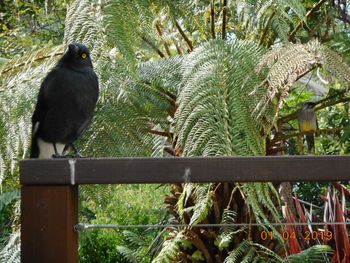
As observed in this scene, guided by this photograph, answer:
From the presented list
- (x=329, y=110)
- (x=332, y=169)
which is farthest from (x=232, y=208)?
(x=329, y=110)

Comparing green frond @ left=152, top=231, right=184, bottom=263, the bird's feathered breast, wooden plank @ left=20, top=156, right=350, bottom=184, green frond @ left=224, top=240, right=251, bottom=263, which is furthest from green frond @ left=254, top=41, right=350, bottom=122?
wooden plank @ left=20, top=156, right=350, bottom=184

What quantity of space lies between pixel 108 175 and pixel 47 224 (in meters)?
0.11

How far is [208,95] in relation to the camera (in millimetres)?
1959

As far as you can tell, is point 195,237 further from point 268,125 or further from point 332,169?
point 332,169

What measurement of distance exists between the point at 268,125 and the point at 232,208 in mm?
465

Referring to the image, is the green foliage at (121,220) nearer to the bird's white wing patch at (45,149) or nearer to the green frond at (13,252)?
the bird's white wing patch at (45,149)

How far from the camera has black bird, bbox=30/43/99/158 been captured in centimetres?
193

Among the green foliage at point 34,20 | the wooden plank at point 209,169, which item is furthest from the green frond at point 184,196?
the green foliage at point 34,20

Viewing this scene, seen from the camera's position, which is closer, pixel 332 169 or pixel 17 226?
pixel 332 169

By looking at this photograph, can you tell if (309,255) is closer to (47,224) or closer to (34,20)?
(47,224)

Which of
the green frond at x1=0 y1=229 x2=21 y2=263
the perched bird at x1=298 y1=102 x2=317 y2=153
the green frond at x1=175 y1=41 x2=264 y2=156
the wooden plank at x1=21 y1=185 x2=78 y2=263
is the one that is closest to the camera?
the wooden plank at x1=21 y1=185 x2=78 y2=263

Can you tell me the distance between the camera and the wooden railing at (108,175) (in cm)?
106

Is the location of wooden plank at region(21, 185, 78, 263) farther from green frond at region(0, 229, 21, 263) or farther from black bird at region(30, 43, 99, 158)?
green frond at region(0, 229, 21, 263)
